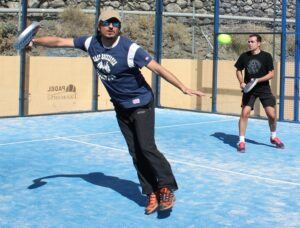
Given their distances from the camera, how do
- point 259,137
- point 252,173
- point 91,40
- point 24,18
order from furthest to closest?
1. point 24,18
2. point 259,137
3. point 252,173
4. point 91,40

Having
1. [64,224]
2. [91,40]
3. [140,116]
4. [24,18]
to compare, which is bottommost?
[64,224]

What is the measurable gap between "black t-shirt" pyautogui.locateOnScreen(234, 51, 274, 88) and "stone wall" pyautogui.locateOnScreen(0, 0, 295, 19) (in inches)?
522

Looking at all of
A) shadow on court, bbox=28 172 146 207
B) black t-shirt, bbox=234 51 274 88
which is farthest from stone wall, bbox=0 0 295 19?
shadow on court, bbox=28 172 146 207

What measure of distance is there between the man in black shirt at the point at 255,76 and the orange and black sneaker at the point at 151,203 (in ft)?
12.3

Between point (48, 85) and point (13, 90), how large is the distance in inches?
37.6

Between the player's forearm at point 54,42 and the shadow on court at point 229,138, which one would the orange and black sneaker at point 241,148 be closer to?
the shadow on court at point 229,138

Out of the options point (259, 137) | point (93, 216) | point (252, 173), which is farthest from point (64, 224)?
point (259, 137)

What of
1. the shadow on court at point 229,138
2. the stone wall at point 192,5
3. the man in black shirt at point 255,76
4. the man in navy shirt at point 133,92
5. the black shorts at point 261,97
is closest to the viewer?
the man in navy shirt at point 133,92

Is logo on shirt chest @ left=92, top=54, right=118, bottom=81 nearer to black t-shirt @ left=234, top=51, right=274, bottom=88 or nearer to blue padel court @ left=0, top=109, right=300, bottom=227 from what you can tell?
blue padel court @ left=0, top=109, right=300, bottom=227

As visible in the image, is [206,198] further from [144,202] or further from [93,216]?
[93,216]

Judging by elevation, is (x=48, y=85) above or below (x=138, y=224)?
above

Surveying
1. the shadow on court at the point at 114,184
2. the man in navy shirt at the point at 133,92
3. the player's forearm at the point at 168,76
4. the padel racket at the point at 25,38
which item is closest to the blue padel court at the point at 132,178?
the shadow on court at the point at 114,184

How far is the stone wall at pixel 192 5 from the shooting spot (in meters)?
22.5

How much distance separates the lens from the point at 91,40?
5887 mm
